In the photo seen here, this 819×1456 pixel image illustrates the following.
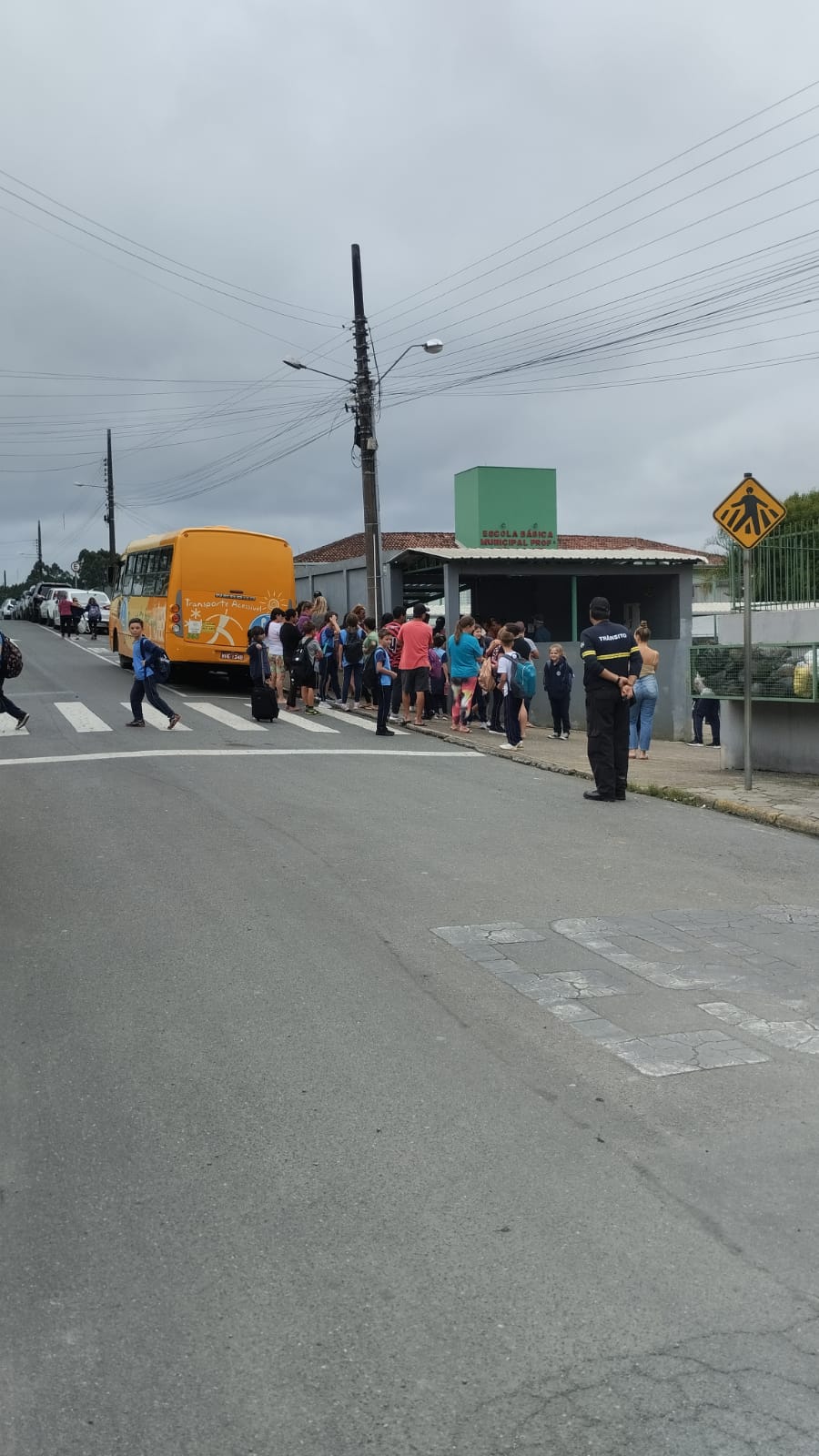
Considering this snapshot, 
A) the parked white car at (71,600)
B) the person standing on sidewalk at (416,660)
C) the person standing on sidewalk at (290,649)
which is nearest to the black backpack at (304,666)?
the person standing on sidewalk at (290,649)

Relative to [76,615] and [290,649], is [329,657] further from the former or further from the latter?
[76,615]

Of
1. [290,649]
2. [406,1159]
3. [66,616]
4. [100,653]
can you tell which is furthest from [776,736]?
[66,616]

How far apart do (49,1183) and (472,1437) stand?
175 centimetres

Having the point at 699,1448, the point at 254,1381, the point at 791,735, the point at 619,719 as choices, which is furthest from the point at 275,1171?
the point at 791,735

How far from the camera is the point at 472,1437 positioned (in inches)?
108

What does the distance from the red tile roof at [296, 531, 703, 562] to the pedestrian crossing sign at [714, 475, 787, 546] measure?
30.6 m

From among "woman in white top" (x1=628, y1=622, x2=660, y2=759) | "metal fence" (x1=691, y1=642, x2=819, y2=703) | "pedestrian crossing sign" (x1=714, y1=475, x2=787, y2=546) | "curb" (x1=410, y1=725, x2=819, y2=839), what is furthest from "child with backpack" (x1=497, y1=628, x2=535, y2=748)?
"pedestrian crossing sign" (x1=714, y1=475, x2=787, y2=546)

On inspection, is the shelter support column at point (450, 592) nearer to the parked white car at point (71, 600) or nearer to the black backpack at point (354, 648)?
the black backpack at point (354, 648)

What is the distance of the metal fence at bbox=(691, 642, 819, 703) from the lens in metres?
13.2

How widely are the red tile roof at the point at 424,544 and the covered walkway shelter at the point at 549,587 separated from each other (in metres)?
0.20

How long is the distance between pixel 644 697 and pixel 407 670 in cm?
464

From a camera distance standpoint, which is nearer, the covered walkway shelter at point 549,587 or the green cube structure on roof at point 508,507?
the covered walkway shelter at point 549,587

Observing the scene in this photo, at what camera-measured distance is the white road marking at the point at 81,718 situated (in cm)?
1744

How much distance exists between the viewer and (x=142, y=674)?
17.5 meters
